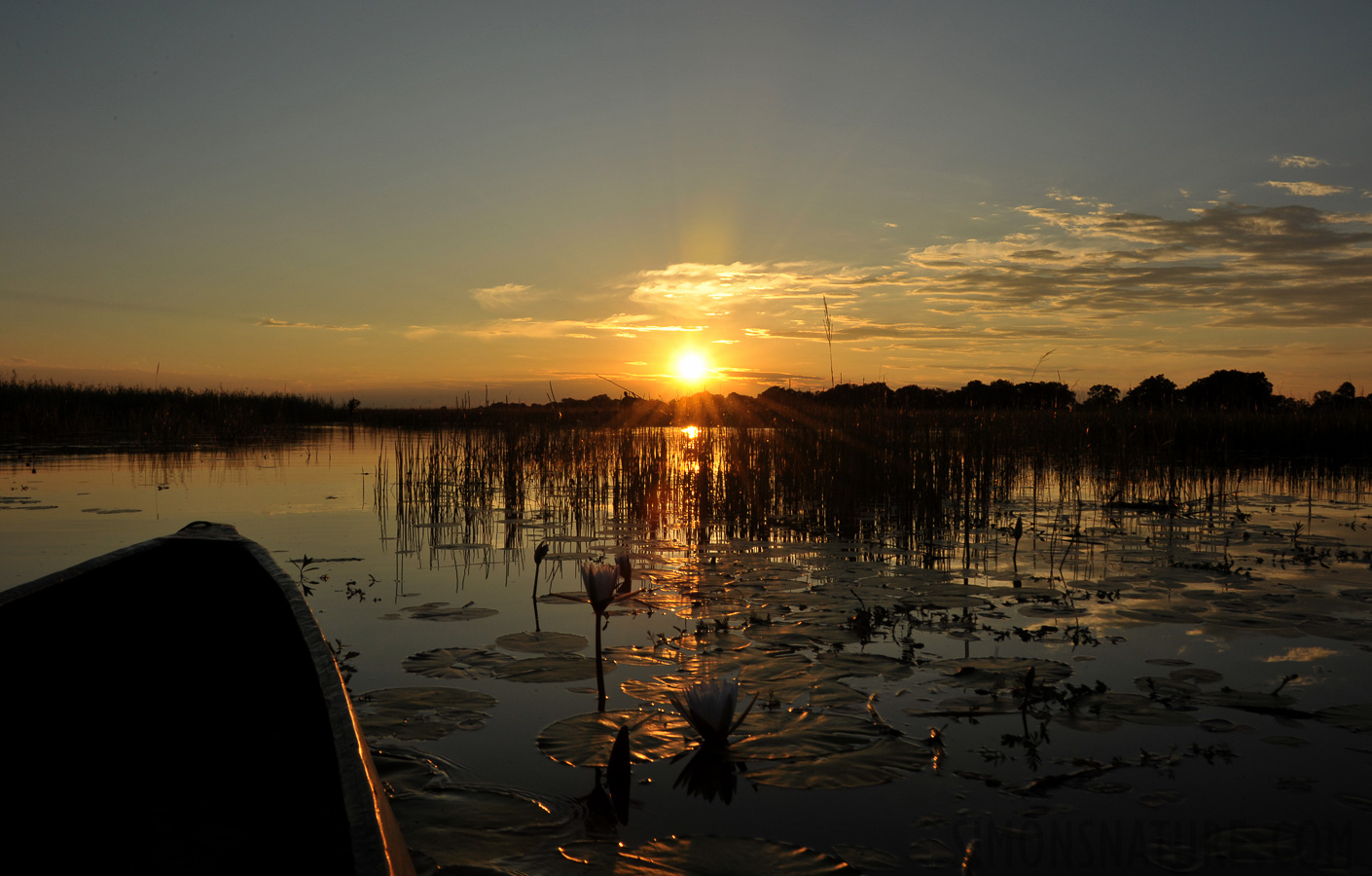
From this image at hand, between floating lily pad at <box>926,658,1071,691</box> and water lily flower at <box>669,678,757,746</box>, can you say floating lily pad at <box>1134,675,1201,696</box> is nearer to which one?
floating lily pad at <box>926,658,1071,691</box>

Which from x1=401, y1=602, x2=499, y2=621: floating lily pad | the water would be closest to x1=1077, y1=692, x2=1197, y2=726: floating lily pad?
the water

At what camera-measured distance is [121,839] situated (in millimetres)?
1596

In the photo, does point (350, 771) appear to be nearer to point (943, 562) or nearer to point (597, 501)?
point (943, 562)

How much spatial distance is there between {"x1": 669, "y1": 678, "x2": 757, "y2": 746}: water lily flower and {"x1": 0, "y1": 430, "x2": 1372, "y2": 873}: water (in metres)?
0.08

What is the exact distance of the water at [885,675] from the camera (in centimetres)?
167

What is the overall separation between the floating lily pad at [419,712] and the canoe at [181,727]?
0.92 ft

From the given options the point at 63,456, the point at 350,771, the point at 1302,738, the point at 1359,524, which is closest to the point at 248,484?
the point at 63,456

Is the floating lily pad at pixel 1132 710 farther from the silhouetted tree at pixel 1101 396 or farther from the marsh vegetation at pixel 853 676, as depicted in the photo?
the silhouetted tree at pixel 1101 396

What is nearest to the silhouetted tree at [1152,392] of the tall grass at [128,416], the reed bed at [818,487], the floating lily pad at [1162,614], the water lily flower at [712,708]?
the reed bed at [818,487]

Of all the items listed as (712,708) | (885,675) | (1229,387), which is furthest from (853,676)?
(1229,387)

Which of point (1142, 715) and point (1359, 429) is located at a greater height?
point (1359, 429)

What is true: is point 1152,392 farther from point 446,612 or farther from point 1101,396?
point 446,612

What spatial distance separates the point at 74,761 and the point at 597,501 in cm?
591

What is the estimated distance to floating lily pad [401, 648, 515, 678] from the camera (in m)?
2.70
